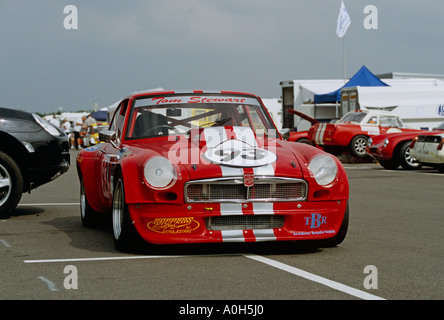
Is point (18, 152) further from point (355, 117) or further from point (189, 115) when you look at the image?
point (355, 117)

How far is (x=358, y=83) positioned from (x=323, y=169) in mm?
25912

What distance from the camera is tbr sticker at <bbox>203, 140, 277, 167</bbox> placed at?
20.4 feet

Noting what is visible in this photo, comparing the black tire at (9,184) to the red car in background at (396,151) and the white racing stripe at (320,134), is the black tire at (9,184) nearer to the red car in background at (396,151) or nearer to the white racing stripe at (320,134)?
the red car in background at (396,151)

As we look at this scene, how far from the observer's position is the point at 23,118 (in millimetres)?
9453

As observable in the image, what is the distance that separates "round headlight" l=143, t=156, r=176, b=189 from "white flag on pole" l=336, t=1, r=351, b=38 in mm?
33066

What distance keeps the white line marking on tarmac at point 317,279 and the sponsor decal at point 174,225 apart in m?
0.49

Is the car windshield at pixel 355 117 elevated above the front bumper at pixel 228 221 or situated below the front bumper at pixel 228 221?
below

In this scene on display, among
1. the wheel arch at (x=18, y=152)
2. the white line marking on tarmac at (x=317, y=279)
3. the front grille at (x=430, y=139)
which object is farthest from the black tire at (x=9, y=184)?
the front grille at (x=430, y=139)

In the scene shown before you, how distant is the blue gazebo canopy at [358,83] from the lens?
31.5 m

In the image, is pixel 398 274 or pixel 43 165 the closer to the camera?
pixel 398 274

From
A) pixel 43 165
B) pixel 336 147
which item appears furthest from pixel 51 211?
pixel 336 147

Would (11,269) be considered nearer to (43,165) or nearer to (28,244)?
(28,244)

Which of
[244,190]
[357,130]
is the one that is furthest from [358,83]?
[244,190]
